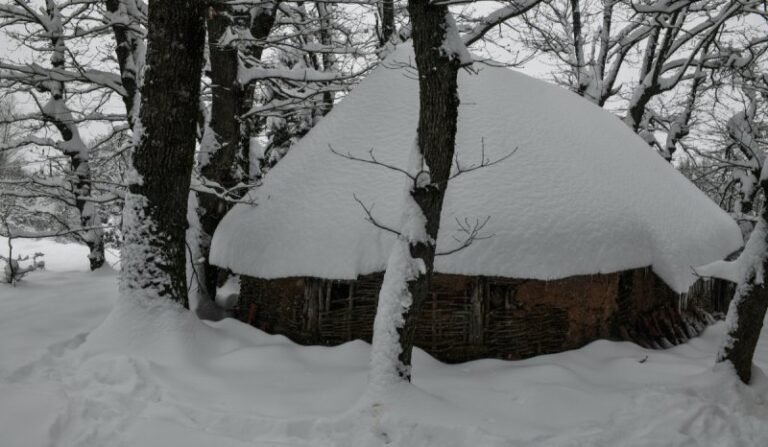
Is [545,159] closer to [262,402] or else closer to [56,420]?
[262,402]

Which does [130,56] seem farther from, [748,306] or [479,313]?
[748,306]

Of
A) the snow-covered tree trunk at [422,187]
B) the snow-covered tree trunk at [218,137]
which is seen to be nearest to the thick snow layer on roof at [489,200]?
the snow-covered tree trunk at [218,137]

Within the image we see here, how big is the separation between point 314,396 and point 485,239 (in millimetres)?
2365

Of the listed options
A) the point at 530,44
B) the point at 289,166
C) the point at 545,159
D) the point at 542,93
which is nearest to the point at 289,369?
the point at 289,166

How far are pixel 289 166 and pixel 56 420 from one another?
4226 millimetres

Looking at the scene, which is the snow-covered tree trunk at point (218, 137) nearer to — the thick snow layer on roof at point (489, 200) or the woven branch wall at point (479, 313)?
the thick snow layer on roof at point (489, 200)

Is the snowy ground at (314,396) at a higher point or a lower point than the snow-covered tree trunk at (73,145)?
lower

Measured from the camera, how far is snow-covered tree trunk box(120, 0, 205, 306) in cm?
520

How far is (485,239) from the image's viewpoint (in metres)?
5.54

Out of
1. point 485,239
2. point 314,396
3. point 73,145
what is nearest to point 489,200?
point 485,239

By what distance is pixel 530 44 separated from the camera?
12719 millimetres

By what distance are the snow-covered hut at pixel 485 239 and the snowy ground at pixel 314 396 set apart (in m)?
0.40

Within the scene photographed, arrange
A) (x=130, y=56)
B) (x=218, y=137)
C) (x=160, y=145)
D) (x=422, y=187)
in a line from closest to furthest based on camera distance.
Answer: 1. (x=422, y=187)
2. (x=160, y=145)
3. (x=218, y=137)
4. (x=130, y=56)

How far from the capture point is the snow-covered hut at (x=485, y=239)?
5.66m
